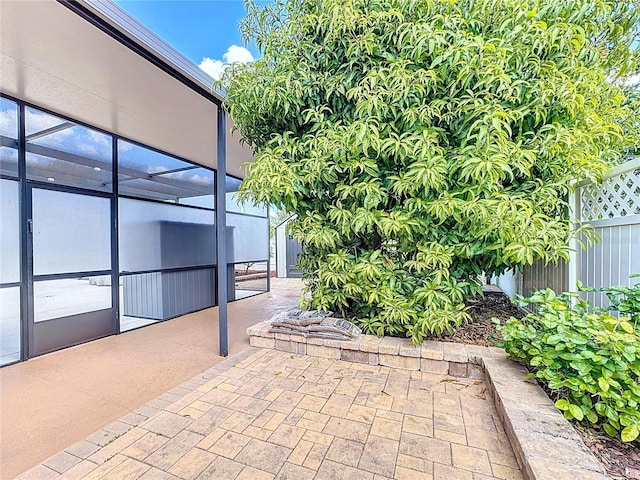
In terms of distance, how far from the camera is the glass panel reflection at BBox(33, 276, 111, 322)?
3477 mm

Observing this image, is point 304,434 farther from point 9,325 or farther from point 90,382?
point 9,325

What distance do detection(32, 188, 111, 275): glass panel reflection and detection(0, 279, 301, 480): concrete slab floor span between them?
1044mm

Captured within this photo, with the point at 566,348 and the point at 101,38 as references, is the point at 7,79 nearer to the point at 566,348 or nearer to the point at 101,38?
the point at 101,38

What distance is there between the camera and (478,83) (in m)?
2.50

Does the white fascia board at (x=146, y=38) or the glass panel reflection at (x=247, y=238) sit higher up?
the white fascia board at (x=146, y=38)

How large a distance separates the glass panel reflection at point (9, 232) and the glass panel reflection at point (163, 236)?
3.81ft

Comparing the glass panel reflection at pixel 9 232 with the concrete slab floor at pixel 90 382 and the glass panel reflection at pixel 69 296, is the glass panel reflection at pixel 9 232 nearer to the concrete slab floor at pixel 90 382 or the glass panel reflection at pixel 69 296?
the glass panel reflection at pixel 69 296

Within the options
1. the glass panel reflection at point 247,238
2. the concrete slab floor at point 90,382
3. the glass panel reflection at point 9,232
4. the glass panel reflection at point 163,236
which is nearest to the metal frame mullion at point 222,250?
the concrete slab floor at point 90,382

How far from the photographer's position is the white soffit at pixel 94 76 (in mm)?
2211

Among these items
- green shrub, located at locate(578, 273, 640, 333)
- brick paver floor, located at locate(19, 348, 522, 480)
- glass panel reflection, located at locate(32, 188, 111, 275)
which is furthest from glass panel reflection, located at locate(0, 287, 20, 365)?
green shrub, located at locate(578, 273, 640, 333)

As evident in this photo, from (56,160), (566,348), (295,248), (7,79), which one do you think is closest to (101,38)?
(7,79)

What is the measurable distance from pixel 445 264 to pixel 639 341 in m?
1.31

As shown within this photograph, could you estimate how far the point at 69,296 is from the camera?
148 inches

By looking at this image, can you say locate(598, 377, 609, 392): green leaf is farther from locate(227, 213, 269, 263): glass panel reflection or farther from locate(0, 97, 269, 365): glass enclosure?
locate(227, 213, 269, 263): glass panel reflection
